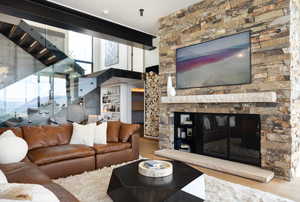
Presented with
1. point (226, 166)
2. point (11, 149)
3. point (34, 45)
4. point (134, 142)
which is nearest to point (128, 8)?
point (134, 142)

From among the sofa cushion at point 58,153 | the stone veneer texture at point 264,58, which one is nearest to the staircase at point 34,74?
the sofa cushion at point 58,153

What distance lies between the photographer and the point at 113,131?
3949mm

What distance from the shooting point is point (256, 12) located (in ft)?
10.8

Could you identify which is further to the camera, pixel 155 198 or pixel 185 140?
pixel 185 140

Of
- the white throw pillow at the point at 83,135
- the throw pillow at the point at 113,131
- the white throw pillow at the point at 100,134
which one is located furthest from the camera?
the throw pillow at the point at 113,131

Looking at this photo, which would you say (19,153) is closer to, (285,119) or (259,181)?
(259,181)

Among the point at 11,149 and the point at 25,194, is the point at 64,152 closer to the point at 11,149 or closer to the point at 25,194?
the point at 11,149

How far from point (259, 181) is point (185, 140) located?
184cm

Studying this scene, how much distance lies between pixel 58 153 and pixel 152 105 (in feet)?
13.4

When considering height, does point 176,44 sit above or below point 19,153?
above

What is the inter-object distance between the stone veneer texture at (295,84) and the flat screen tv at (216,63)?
24.8 inches

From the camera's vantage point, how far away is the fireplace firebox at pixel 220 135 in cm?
336

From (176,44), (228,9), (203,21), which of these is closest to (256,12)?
(228,9)

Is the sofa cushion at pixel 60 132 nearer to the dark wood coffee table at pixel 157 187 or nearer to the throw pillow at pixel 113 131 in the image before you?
the throw pillow at pixel 113 131
